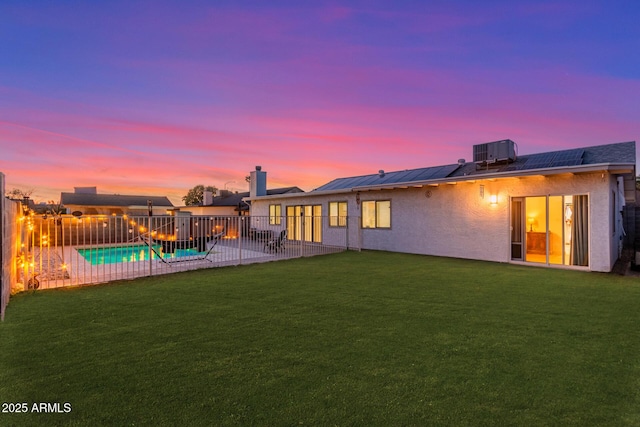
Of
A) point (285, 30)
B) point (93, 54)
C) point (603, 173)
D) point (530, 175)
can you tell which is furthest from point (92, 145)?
point (603, 173)

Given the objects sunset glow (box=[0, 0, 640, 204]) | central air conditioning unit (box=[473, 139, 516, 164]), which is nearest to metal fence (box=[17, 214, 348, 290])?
sunset glow (box=[0, 0, 640, 204])

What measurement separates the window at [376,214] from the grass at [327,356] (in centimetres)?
731

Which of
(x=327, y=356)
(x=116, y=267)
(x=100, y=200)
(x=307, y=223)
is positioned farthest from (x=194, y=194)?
(x=327, y=356)

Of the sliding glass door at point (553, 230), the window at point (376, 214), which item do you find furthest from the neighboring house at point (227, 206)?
the sliding glass door at point (553, 230)

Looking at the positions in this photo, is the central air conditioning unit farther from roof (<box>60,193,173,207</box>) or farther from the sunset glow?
roof (<box>60,193,173,207</box>)

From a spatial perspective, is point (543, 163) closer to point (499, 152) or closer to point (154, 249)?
point (499, 152)

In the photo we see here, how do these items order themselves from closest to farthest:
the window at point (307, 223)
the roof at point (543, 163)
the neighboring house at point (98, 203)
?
the roof at point (543, 163)
the window at point (307, 223)
the neighboring house at point (98, 203)

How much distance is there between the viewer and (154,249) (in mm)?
10492

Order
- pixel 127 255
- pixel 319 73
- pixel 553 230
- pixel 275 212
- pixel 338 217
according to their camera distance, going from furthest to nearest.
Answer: pixel 275 212 → pixel 338 217 → pixel 319 73 → pixel 553 230 → pixel 127 255

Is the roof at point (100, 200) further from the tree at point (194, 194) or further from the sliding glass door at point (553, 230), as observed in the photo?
the sliding glass door at point (553, 230)

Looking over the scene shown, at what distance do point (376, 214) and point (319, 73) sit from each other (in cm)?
626

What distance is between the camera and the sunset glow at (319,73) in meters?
10.7

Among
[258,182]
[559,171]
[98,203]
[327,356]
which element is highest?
[258,182]

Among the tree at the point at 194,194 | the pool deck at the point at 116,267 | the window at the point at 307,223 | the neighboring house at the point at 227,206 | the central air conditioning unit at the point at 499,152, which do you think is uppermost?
the tree at the point at 194,194
